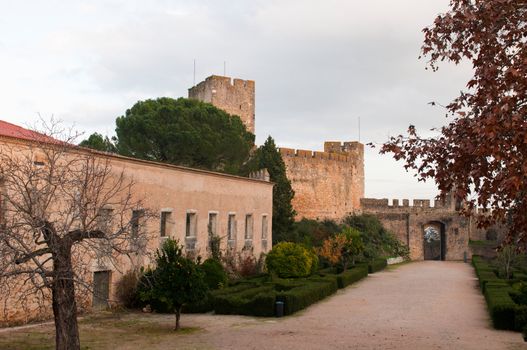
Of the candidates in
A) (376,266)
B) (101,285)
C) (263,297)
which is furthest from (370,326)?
(376,266)

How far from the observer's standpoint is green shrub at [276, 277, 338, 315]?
55.0ft

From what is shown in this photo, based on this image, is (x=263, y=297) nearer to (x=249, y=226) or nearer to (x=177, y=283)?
(x=177, y=283)

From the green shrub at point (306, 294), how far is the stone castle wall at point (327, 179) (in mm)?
20899

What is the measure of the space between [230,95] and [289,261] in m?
19.7

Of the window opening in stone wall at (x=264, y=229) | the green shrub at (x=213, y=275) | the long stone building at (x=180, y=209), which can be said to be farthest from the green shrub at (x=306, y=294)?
the window opening in stone wall at (x=264, y=229)

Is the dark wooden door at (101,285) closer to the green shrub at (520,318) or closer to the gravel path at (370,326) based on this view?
the gravel path at (370,326)

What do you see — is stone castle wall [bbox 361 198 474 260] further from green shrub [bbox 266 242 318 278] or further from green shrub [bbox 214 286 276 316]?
green shrub [bbox 214 286 276 316]

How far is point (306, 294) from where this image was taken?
59.6ft

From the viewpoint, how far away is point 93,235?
1031 cm

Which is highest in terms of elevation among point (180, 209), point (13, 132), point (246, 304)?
point (13, 132)

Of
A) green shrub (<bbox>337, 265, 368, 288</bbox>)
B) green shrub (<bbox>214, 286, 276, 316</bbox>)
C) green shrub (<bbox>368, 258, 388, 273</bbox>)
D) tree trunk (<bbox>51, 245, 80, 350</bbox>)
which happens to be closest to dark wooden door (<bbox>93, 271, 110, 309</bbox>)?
green shrub (<bbox>214, 286, 276, 316</bbox>)

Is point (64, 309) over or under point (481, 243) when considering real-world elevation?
under

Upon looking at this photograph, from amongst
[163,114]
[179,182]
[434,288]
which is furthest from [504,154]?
[163,114]

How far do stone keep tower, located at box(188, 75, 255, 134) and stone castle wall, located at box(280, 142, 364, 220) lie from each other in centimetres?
428
